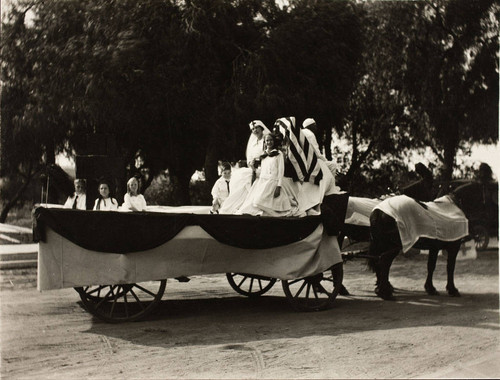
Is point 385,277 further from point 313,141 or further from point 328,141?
point 328,141

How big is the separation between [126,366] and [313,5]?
8.33 metres

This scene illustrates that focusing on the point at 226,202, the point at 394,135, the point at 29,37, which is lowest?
the point at 226,202

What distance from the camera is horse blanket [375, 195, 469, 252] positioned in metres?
8.80

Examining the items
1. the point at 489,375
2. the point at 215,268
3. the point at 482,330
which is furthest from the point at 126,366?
the point at 482,330

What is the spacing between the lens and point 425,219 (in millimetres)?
8852

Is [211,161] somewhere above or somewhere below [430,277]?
above

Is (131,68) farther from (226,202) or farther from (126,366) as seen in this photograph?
(126,366)

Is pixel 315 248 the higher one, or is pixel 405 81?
pixel 405 81

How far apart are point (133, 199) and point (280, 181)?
2170 millimetres

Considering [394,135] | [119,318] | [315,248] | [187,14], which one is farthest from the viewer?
[394,135]

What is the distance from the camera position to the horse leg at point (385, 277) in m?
8.75

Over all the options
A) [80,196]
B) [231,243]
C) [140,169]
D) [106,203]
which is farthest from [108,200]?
[140,169]

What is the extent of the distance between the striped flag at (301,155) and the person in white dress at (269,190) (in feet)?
0.59

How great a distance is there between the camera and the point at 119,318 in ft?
23.1
